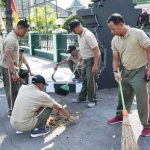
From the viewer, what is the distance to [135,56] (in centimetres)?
375

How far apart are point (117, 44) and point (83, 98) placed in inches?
84.6

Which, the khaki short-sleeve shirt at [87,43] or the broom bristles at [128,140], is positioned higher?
the khaki short-sleeve shirt at [87,43]

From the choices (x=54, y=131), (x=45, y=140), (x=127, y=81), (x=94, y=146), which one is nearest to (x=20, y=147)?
(x=45, y=140)

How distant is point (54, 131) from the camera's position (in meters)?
4.29

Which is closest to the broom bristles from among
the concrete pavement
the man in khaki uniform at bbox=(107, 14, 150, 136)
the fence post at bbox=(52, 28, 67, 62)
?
the concrete pavement

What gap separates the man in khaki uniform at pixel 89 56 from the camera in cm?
502

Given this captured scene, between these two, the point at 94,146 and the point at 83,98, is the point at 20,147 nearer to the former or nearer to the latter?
the point at 94,146

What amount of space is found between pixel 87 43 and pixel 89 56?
30 cm

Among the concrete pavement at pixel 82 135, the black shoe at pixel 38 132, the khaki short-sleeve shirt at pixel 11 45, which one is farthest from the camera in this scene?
the khaki short-sleeve shirt at pixel 11 45

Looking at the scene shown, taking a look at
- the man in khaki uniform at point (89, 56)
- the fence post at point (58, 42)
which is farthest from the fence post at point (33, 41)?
the man in khaki uniform at point (89, 56)

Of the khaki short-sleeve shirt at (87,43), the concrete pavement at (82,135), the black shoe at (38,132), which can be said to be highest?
the khaki short-sleeve shirt at (87,43)

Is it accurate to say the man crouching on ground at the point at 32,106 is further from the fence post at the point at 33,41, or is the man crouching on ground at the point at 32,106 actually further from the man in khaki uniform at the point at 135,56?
the fence post at the point at 33,41

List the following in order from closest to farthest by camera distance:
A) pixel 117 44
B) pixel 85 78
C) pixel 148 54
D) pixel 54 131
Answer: pixel 148 54 < pixel 117 44 < pixel 54 131 < pixel 85 78

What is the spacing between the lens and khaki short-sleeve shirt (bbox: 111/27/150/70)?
3.61 meters
